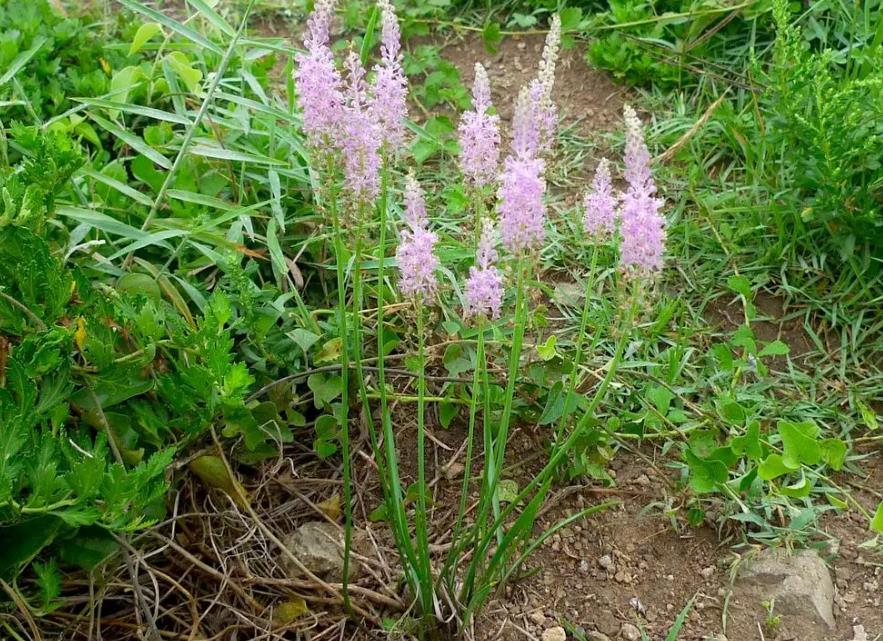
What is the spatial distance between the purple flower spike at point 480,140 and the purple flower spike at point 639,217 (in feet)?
0.68

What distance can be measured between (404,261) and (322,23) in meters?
0.36

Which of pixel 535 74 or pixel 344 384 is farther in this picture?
pixel 535 74

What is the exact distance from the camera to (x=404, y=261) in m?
1.47

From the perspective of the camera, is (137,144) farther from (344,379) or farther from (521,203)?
(521,203)

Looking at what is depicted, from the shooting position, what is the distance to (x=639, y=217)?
1.29 metres

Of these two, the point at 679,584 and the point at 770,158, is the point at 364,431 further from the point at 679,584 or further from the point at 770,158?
the point at 770,158

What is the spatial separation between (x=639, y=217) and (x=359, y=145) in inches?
A: 16.0

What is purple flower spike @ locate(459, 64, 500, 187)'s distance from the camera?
139 centimetres

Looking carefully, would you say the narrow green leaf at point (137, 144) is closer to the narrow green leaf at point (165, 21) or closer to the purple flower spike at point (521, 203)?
the narrow green leaf at point (165, 21)

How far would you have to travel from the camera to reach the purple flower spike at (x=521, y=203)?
1288 millimetres

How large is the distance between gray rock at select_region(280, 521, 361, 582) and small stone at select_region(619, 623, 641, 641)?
0.50 meters

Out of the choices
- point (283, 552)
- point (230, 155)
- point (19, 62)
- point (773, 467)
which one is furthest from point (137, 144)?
point (773, 467)

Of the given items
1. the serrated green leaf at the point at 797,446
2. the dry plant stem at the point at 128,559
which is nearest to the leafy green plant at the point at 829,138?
the serrated green leaf at the point at 797,446

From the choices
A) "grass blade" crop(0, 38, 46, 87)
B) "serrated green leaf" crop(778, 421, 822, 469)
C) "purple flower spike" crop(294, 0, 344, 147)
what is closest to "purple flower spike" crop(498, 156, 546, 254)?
"purple flower spike" crop(294, 0, 344, 147)
